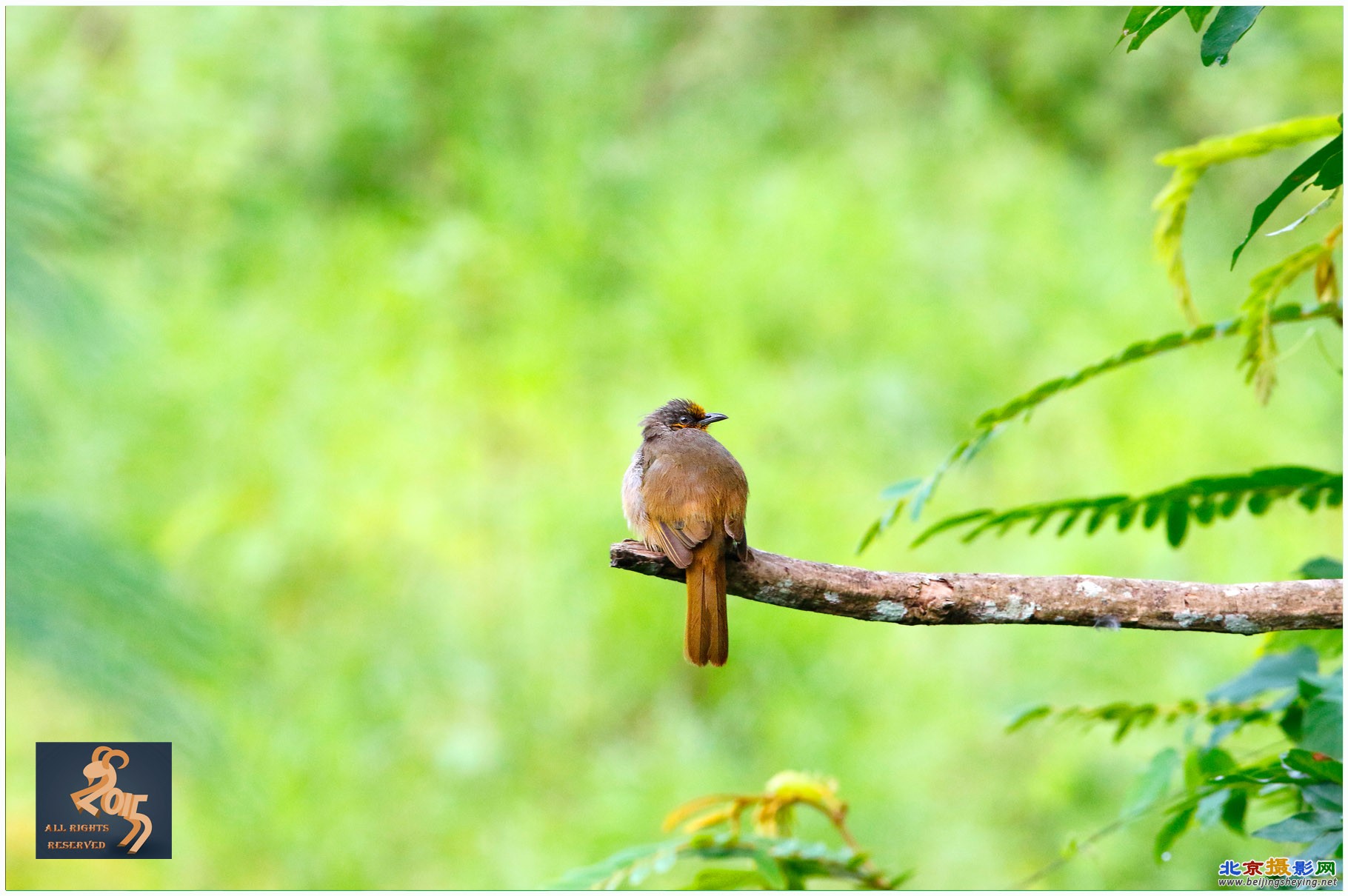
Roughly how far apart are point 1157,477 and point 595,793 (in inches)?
100

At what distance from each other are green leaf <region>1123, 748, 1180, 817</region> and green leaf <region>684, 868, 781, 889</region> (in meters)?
0.61

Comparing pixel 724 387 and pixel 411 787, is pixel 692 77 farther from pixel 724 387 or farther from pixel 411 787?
pixel 411 787

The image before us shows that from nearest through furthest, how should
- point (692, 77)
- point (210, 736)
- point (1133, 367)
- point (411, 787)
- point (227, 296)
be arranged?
point (210, 736) → point (411, 787) → point (1133, 367) → point (227, 296) → point (692, 77)

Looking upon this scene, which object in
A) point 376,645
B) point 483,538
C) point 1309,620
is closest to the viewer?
point 1309,620

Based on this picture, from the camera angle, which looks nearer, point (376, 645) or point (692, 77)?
point (376, 645)

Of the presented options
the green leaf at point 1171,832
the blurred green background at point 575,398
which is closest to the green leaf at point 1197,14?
the green leaf at point 1171,832

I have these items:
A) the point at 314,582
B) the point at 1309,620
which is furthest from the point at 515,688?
the point at 1309,620

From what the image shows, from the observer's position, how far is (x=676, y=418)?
236 cm

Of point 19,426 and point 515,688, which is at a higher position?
point 19,426

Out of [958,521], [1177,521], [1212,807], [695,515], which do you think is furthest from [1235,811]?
[695,515]

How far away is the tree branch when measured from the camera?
60.9 inches

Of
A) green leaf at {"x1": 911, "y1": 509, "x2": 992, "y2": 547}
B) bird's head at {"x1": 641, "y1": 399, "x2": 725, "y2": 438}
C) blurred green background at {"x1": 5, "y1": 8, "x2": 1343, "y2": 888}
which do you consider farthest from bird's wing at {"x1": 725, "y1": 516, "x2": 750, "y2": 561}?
blurred green background at {"x1": 5, "y1": 8, "x2": 1343, "y2": 888}

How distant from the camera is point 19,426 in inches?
157

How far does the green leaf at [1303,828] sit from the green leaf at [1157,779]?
1.11 ft
